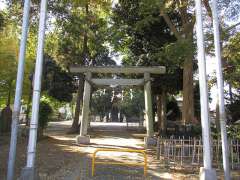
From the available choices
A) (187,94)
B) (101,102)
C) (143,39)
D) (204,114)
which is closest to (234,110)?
(187,94)

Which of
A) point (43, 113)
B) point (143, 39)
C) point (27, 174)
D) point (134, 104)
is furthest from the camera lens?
point (134, 104)

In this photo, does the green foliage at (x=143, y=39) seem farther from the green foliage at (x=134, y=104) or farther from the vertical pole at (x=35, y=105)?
the green foliage at (x=134, y=104)

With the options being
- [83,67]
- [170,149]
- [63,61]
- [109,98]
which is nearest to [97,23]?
[63,61]

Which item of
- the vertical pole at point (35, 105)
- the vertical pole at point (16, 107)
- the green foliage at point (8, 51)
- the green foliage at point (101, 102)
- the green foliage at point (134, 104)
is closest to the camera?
the vertical pole at point (16, 107)

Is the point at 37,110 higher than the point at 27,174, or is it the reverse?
the point at 37,110

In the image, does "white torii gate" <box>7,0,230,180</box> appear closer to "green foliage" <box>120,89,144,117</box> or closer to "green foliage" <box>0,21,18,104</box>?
"green foliage" <box>0,21,18,104</box>

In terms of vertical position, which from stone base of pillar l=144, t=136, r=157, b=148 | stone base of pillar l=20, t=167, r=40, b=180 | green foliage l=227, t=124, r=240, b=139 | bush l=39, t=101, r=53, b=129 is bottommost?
stone base of pillar l=20, t=167, r=40, b=180

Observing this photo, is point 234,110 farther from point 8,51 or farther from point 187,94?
point 8,51

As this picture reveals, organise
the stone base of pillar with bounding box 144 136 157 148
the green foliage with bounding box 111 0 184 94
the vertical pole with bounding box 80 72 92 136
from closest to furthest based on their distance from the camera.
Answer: the stone base of pillar with bounding box 144 136 157 148
the vertical pole with bounding box 80 72 92 136
the green foliage with bounding box 111 0 184 94

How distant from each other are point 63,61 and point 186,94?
13396mm

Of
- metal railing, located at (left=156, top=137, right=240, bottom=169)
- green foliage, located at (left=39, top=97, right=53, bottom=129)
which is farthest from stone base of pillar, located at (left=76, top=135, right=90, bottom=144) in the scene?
metal railing, located at (left=156, top=137, right=240, bottom=169)

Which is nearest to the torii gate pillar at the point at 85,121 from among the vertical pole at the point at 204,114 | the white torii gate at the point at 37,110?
the white torii gate at the point at 37,110

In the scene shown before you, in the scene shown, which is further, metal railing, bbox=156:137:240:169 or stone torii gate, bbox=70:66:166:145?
stone torii gate, bbox=70:66:166:145

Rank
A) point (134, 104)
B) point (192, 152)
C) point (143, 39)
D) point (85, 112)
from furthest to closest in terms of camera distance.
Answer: point (134, 104) < point (143, 39) < point (85, 112) < point (192, 152)
